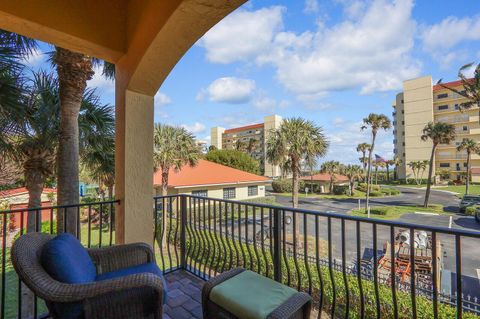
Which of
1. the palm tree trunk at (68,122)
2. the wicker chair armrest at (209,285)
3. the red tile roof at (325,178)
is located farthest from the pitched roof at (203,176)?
the red tile roof at (325,178)

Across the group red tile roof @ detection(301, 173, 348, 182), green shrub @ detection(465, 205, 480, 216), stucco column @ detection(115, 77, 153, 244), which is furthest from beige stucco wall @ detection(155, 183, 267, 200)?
red tile roof @ detection(301, 173, 348, 182)

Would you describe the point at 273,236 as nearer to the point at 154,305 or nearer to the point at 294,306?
the point at 294,306

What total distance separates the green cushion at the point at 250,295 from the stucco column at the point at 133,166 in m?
1.47

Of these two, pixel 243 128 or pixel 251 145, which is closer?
pixel 251 145

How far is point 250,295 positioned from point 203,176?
15.8 metres

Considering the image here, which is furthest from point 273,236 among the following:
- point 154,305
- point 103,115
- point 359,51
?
point 359,51

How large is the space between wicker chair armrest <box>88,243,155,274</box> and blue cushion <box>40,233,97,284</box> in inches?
12.6

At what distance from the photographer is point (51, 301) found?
1.35 meters

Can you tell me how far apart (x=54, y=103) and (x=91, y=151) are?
4.81ft

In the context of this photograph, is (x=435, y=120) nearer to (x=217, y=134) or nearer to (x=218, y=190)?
(x=218, y=190)

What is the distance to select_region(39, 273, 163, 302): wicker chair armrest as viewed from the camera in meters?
1.34

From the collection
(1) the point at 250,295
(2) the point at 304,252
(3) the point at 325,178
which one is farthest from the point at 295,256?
(3) the point at 325,178

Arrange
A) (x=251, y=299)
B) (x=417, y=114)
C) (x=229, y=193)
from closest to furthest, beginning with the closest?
(x=251, y=299) < (x=229, y=193) < (x=417, y=114)

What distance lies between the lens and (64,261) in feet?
4.88
